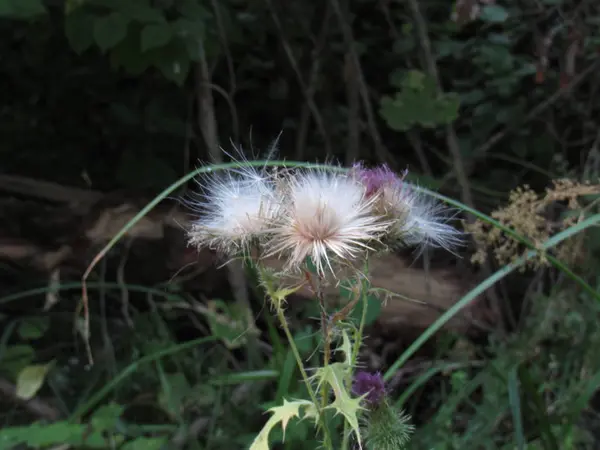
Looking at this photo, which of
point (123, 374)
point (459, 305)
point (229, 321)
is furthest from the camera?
point (229, 321)

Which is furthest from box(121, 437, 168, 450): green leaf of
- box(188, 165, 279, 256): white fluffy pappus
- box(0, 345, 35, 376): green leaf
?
box(188, 165, 279, 256): white fluffy pappus

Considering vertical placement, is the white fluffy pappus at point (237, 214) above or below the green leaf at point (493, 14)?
below

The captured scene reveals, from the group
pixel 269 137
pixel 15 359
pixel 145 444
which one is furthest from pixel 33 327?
pixel 269 137

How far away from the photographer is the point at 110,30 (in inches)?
63.3

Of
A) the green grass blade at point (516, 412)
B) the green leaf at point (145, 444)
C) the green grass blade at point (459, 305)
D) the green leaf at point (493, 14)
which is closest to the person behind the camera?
the green grass blade at point (459, 305)

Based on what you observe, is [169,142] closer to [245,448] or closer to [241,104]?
[241,104]

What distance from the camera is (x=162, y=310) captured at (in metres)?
2.00

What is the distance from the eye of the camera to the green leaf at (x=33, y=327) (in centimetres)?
Answer: 164

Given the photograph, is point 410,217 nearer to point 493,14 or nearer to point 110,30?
point 110,30

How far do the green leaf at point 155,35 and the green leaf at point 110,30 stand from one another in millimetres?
50

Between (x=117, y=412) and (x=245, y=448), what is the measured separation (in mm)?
263

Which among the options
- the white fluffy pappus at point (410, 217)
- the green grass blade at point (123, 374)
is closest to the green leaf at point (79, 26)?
the green grass blade at point (123, 374)

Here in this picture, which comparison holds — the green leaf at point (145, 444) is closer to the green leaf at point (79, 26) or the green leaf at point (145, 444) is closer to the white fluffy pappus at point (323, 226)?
the white fluffy pappus at point (323, 226)

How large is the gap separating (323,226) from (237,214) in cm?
12
